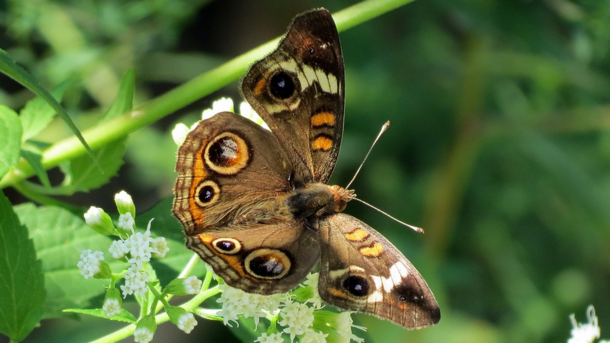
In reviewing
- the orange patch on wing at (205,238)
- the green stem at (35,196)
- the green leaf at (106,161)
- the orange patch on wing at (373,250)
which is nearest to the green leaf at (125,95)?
the green leaf at (106,161)

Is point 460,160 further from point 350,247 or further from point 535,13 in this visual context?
point 350,247

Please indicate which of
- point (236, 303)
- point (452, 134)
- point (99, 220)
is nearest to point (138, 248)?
point (99, 220)

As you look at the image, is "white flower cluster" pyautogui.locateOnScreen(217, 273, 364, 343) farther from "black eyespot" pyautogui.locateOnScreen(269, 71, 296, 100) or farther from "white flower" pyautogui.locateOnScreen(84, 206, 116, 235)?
"black eyespot" pyautogui.locateOnScreen(269, 71, 296, 100)

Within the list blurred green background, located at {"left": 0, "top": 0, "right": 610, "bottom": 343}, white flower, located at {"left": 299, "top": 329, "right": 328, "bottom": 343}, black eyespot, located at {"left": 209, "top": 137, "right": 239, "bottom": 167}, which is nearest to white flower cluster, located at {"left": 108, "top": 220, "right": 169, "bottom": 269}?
black eyespot, located at {"left": 209, "top": 137, "right": 239, "bottom": 167}

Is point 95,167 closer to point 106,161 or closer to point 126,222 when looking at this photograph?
point 106,161

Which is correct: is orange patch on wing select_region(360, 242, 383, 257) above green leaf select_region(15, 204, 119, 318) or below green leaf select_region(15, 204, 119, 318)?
above

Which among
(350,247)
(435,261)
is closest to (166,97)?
(350,247)

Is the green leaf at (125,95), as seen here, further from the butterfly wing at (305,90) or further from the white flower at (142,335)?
the white flower at (142,335)
